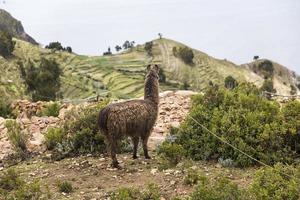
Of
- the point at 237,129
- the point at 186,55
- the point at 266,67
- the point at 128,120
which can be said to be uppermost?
the point at 128,120

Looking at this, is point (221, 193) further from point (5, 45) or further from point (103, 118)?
point (5, 45)

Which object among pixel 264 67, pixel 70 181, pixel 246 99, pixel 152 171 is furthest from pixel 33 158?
pixel 264 67

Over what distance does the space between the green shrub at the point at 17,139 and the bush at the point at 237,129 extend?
393cm

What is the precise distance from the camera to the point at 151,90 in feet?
39.6

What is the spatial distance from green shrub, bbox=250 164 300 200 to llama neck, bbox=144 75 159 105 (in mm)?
4180

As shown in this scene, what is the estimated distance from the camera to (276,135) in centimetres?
1102

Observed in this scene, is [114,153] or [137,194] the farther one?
[114,153]

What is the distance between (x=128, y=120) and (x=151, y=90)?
1424 millimetres

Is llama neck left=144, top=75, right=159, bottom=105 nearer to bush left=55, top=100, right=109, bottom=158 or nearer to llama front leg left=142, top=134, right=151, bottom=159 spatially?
llama front leg left=142, top=134, right=151, bottom=159

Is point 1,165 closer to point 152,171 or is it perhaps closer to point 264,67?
point 152,171

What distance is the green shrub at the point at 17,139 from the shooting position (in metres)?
12.9

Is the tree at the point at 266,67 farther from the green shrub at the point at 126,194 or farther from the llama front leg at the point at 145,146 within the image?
the green shrub at the point at 126,194

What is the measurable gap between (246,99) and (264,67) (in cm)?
7610

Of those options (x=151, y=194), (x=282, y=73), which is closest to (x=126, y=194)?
(x=151, y=194)
